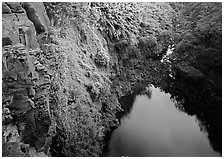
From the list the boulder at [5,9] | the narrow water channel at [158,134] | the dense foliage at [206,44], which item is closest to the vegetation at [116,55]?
the dense foliage at [206,44]

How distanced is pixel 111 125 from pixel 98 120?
1.52 meters

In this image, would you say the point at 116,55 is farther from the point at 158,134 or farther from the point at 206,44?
the point at 158,134

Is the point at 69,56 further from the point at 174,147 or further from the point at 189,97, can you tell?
the point at 189,97

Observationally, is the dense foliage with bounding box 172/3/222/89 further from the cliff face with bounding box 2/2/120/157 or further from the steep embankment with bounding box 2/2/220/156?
the cliff face with bounding box 2/2/120/157

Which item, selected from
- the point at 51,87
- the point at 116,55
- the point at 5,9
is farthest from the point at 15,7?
the point at 116,55

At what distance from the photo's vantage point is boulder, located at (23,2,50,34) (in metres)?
9.76

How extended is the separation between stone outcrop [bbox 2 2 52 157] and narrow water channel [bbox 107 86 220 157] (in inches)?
217

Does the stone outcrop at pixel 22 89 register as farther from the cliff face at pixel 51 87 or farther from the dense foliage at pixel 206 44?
the dense foliage at pixel 206 44

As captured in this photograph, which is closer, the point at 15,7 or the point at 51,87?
the point at 15,7

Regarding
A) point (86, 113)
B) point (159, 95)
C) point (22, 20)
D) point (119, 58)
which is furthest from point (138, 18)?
point (22, 20)

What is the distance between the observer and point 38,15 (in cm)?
1013

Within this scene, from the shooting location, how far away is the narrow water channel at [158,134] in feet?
45.5

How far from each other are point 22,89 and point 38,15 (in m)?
3.28

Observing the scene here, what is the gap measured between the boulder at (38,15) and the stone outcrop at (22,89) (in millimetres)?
437
